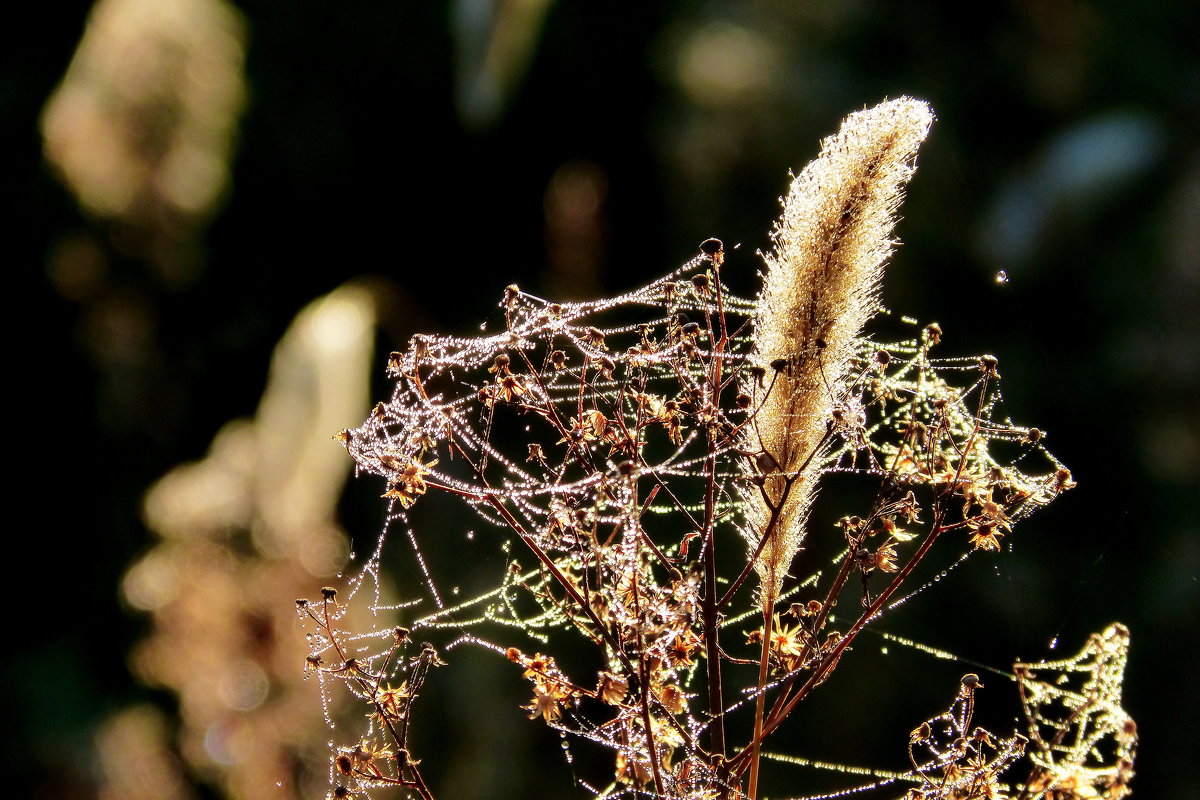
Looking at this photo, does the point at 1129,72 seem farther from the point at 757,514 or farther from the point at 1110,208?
the point at 757,514

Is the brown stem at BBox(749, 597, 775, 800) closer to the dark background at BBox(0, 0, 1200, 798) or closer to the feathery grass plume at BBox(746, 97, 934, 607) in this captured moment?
the feathery grass plume at BBox(746, 97, 934, 607)

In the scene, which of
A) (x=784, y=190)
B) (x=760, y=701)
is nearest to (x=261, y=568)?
(x=784, y=190)

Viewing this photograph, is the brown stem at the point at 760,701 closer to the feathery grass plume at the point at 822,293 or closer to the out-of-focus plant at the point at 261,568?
the feathery grass plume at the point at 822,293

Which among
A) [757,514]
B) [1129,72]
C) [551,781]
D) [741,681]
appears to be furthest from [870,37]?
[757,514]

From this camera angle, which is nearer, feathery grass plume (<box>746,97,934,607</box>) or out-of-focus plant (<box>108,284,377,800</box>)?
feathery grass plume (<box>746,97,934,607</box>)

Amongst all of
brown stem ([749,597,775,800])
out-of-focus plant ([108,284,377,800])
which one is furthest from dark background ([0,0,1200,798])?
brown stem ([749,597,775,800])

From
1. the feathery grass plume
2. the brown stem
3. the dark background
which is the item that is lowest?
the dark background

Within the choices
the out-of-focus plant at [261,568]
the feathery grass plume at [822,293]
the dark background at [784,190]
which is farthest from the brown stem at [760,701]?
the out-of-focus plant at [261,568]
